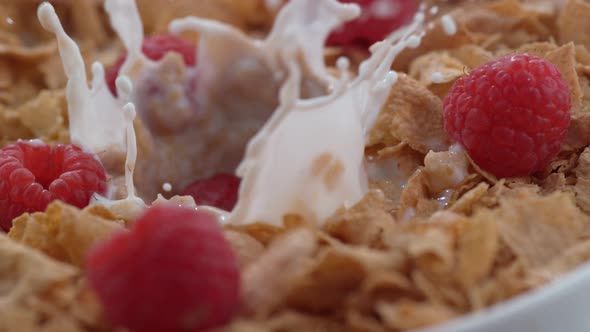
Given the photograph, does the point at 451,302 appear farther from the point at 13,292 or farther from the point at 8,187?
the point at 8,187

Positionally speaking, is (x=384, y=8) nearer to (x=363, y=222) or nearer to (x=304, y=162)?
(x=304, y=162)

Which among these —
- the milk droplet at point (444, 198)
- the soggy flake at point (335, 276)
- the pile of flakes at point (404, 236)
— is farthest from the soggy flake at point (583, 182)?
the soggy flake at point (335, 276)

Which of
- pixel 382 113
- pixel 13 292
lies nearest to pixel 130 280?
pixel 13 292

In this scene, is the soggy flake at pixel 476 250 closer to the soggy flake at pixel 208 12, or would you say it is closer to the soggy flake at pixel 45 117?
the soggy flake at pixel 45 117

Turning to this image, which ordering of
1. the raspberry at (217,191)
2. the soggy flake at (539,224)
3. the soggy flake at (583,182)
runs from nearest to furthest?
the soggy flake at (539,224), the soggy flake at (583,182), the raspberry at (217,191)

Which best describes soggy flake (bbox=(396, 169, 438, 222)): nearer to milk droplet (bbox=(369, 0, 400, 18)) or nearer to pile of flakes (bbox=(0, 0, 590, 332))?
pile of flakes (bbox=(0, 0, 590, 332))

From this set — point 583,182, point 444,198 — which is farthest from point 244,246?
point 583,182
